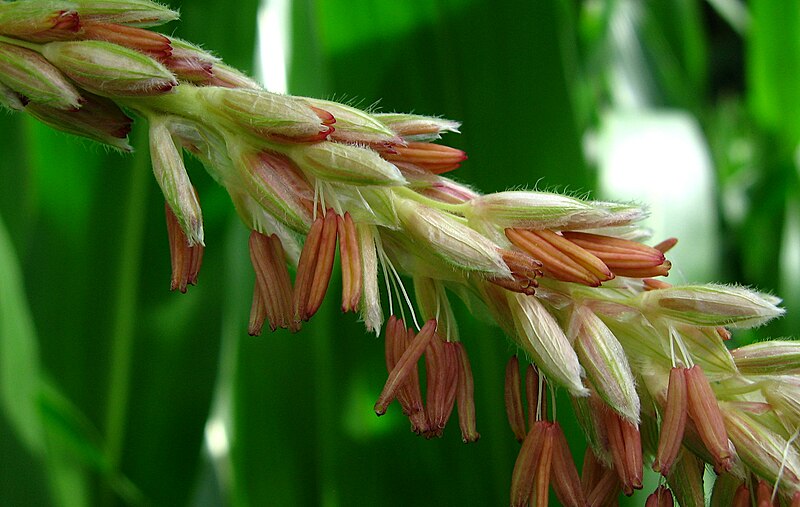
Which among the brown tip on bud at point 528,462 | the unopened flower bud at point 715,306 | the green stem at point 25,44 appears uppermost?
the green stem at point 25,44

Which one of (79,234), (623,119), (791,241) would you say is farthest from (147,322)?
(791,241)

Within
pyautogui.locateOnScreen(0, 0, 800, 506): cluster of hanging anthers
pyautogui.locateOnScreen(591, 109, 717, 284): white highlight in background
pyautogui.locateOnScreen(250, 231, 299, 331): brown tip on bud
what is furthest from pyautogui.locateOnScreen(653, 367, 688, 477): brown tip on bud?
pyautogui.locateOnScreen(591, 109, 717, 284): white highlight in background

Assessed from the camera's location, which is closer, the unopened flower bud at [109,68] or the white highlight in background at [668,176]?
the unopened flower bud at [109,68]

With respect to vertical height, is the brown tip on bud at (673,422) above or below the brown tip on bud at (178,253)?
below

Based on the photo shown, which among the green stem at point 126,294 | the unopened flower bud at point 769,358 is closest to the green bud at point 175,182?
the unopened flower bud at point 769,358

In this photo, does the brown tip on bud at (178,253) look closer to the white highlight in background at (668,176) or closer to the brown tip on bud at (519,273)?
the brown tip on bud at (519,273)

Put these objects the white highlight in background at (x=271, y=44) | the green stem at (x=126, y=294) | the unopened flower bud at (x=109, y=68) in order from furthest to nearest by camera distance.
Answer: the white highlight in background at (x=271, y=44) < the green stem at (x=126, y=294) < the unopened flower bud at (x=109, y=68)

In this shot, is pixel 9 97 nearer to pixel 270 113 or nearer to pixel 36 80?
pixel 36 80

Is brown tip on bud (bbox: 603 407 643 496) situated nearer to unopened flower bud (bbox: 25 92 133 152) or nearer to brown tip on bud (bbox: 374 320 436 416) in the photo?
brown tip on bud (bbox: 374 320 436 416)

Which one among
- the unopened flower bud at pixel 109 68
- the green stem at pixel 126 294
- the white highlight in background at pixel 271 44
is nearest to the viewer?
the unopened flower bud at pixel 109 68
